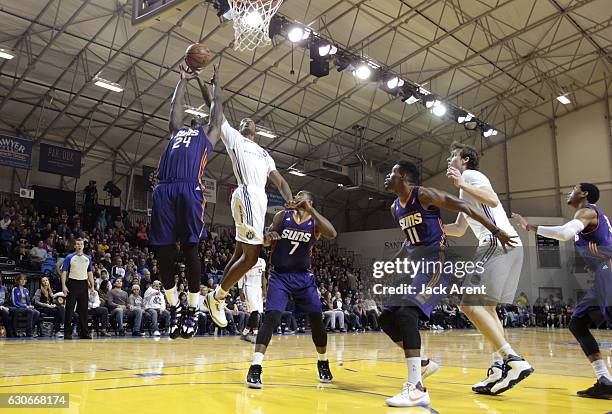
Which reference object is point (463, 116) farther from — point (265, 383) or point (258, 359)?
point (258, 359)

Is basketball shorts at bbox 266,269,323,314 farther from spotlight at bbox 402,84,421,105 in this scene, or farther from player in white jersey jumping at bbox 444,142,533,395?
spotlight at bbox 402,84,421,105

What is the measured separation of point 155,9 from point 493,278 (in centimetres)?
529

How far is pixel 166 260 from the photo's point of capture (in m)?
4.34

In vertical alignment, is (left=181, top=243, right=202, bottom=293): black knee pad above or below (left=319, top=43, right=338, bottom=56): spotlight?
below

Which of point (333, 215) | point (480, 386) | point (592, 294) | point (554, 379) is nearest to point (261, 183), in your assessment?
point (480, 386)

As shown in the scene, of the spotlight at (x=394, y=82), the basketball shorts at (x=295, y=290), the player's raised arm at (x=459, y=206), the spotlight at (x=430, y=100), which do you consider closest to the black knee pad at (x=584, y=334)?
the player's raised arm at (x=459, y=206)

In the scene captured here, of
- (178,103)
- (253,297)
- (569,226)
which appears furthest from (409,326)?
(253,297)

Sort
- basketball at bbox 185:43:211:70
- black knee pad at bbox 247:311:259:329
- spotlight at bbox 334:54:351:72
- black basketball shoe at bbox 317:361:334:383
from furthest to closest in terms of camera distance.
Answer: spotlight at bbox 334:54:351:72, black knee pad at bbox 247:311:259:329, black basketball shoe at bbox 317:361:334:383, basketball at bbox 185:43:211:70

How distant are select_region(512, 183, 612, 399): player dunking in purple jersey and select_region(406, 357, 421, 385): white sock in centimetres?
146

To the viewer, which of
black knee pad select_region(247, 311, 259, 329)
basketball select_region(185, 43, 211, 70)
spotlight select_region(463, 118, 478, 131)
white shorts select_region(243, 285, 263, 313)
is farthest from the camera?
spotlight select_region(463, 118, 478, 131)

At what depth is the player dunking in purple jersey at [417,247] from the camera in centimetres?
405

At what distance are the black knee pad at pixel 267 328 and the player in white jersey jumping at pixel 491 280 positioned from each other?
1.66 m

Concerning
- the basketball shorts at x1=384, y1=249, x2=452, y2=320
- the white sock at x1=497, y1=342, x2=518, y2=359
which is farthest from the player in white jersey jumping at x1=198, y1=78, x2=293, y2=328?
the white sock at x1=497, y1=342, x2=518, y2=359

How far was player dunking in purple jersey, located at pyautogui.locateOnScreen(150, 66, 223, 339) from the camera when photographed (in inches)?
170
